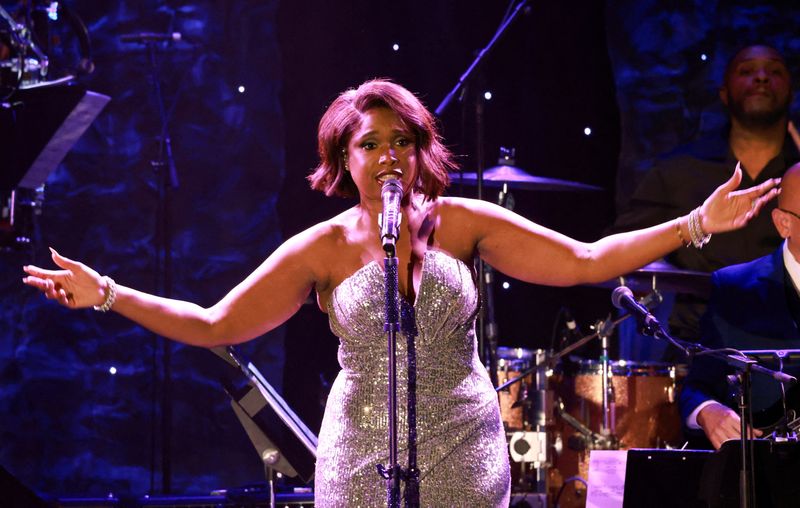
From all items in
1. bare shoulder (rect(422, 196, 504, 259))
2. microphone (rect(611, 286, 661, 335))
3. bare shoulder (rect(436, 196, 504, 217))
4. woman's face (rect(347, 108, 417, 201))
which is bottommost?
microphone (rect(611, 286, 661, 335))

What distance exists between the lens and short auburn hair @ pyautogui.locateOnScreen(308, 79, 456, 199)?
10.5 feet

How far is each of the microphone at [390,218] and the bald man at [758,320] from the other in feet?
7.39

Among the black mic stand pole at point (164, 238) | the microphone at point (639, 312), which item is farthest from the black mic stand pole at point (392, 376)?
the black mic stand pole at point (164, 238)

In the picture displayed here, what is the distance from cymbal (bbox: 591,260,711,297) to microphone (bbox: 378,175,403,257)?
2.90 m

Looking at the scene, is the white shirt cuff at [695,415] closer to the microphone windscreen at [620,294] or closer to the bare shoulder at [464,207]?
the microphone windscreen at [620,294]

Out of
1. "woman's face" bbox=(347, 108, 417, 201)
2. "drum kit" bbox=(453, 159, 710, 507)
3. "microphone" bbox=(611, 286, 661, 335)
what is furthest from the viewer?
"drum kit" bbox=(453, 159, 710, 507)

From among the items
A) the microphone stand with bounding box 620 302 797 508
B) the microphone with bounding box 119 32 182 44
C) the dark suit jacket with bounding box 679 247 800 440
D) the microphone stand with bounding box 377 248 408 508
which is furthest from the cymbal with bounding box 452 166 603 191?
the microphone stand with bounding box 377 248 408 508

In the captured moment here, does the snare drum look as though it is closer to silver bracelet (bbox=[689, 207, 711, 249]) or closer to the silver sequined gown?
the silver sequined gown

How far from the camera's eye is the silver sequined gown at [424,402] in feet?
9.86

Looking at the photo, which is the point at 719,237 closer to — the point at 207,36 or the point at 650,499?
the point at 650,499

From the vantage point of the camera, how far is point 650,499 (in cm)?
382

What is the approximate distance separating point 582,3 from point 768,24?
123cm

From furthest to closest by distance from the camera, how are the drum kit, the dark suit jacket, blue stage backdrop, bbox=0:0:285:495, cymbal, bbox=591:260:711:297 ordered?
blue stage backdrop, bbox=0:0:285:495 → the drum kit → cymbal, bbox=591:260:711:297 → the dark suit jacket

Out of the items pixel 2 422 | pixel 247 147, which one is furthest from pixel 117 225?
pixel 2 422
